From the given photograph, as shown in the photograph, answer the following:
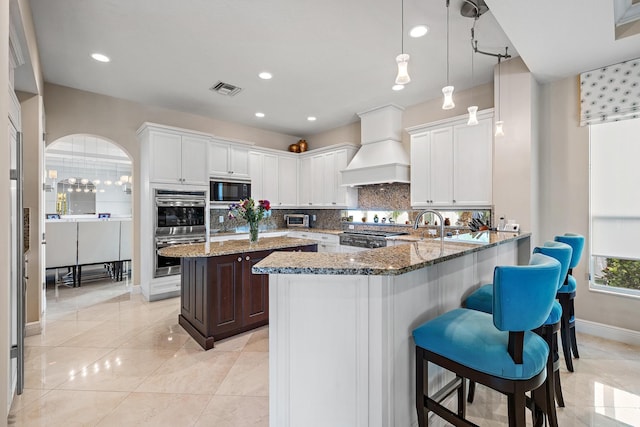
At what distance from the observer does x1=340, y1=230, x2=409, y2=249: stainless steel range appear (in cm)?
448

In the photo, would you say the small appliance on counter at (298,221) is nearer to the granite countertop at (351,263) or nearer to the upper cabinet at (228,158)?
the upper cabinet at (228,158)

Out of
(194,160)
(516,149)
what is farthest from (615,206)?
(194,160)

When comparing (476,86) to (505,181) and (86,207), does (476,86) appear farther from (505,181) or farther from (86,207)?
(86,207)

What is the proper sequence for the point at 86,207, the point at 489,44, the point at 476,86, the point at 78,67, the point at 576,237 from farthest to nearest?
the point at 86,207
the point at 476,86
the point at 78,67
the point at 489,44
the point at 576,237

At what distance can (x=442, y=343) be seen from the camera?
1.38 metres

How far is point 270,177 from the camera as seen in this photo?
5.87m

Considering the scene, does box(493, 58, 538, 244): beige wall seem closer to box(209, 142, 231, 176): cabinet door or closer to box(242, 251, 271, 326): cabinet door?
box(242, 251, 271, 326): cabinet door

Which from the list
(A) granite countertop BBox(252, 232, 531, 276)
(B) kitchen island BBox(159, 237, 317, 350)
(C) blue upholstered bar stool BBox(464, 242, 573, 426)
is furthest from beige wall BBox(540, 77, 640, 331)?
(B) kitchen island BBox(159, 237, 317, 350)

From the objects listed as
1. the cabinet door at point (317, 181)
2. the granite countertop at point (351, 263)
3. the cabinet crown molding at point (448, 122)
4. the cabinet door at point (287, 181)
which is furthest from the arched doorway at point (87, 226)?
the cabinet crown molding at point (448, 122)

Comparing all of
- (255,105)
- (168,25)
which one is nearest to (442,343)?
(168,25)

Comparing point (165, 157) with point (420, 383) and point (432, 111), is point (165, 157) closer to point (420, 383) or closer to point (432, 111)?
point (432, 111)

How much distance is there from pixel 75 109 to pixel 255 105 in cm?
246

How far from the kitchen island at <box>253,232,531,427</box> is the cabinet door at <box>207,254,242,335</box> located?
147 cm

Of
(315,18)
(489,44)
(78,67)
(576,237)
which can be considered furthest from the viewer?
(78,67)
